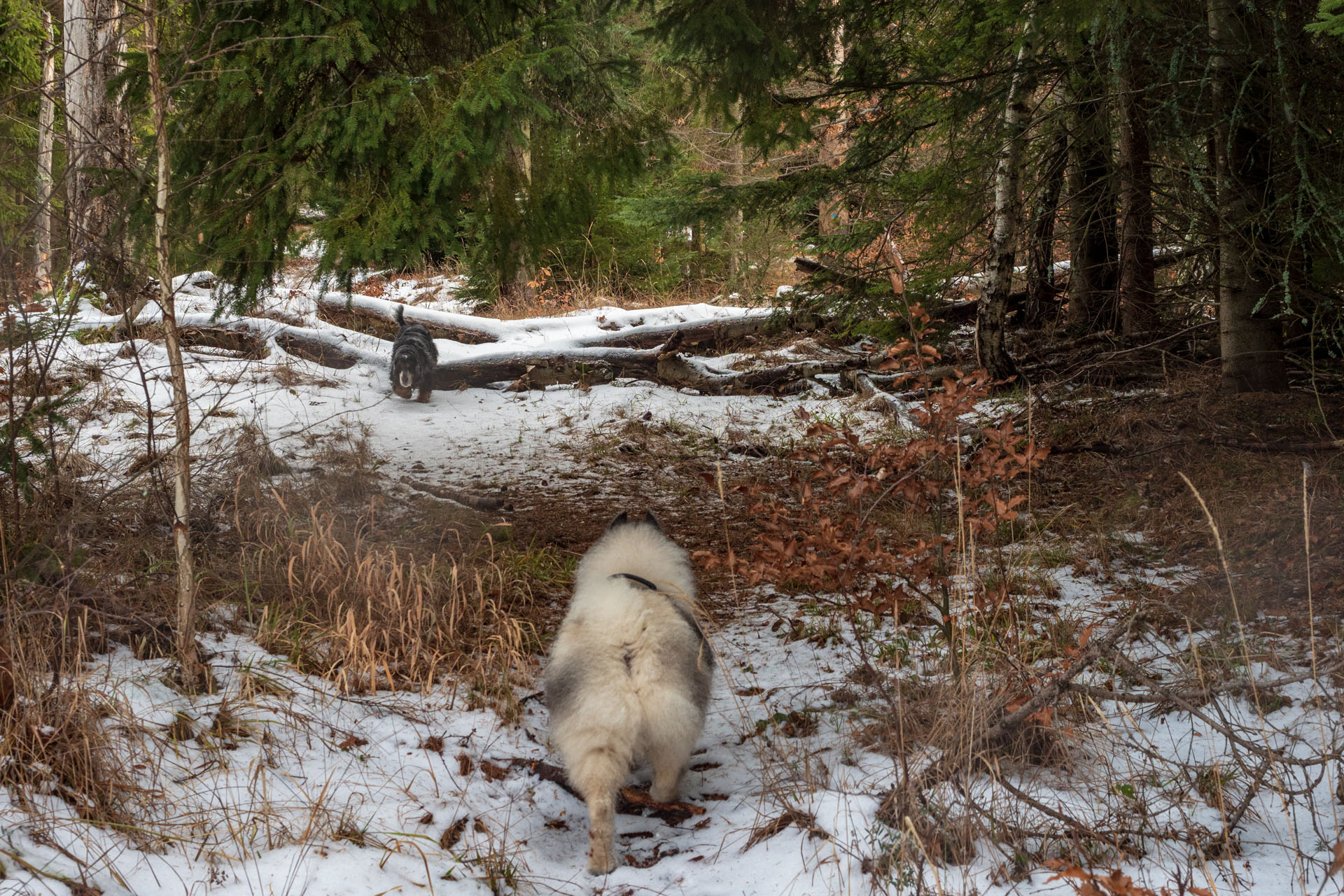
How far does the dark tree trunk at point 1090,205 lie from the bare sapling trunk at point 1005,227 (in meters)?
0.43

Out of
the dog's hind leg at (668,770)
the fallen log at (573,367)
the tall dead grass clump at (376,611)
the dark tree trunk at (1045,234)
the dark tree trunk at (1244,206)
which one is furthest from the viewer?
the fallen log at (573,367)

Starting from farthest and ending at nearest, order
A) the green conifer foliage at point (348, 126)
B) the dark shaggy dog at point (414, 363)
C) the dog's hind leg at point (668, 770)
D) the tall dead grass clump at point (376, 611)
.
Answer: the dark shaggy dog at point (414, 363) → the green conifer foliage at point (348, 126) → the tall dead grass clump at point (376, 611) → the dog's hind leg at point (668, 770)

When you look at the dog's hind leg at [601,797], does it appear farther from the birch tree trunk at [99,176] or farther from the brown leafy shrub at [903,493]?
the birch tree trunk at [99,176]

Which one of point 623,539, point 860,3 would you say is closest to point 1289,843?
point 623,539

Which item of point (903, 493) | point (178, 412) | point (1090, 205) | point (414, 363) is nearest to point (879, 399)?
point (1090, 205)

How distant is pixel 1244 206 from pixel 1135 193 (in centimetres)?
100

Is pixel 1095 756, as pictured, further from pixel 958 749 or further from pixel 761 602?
pixel 761 602

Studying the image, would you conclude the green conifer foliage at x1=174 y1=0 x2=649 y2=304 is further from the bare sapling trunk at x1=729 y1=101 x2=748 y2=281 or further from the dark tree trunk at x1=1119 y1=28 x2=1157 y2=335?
the bare sapling trunk at x1=729 y1=101 x2=748 y2=281

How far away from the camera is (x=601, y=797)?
293cm

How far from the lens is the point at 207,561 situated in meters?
4.53

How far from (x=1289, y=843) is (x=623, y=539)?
103 inches

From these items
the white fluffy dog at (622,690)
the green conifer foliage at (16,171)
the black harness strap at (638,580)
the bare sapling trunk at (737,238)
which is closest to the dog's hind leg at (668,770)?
the white fluffy dog at (622,690)

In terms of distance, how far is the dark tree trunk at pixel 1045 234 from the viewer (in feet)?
23.0

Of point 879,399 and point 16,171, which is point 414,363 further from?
point 879,399
